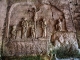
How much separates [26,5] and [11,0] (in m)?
0.59

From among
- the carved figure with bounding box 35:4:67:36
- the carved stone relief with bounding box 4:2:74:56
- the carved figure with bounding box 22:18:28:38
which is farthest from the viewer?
the carved figure with bounding box 35:4:67:36

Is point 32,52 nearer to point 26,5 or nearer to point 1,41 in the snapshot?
point 1,41

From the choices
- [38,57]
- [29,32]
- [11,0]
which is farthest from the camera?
[11,0]

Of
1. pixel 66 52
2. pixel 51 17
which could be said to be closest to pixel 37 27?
pixel 51 17

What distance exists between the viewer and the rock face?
535cm

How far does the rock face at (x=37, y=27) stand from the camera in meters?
5.35

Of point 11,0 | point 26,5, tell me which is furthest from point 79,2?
point 11,0

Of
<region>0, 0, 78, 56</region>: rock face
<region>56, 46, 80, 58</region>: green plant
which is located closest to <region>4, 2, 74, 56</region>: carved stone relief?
<region>0, 0, 78, 56</region>: rock face

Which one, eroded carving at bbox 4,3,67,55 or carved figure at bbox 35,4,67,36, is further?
carved figure at bbox 35,4,67,36

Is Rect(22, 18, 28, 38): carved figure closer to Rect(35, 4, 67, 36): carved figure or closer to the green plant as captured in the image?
Rect(35, 4, 67, 36): carved figure

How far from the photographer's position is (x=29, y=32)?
5.62 meters

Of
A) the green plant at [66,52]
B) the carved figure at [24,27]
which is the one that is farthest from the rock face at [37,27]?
the green plant at [66,52]

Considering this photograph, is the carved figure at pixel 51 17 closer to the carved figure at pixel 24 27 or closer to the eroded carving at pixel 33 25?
the eroded carving at pixel 33 25

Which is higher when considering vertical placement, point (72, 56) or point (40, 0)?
point (40, 0)
